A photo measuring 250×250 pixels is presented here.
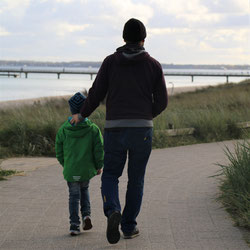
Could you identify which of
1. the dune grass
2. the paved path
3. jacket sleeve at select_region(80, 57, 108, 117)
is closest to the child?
jacket sleeve at select_region(80, 57, 108, 117)

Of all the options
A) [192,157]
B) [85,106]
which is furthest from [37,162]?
[85,106]

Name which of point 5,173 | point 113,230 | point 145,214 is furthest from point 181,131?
point 113,230

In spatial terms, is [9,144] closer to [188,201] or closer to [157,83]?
[188,201]

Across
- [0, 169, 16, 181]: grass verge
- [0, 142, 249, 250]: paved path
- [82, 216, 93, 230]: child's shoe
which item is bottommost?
[0, 169, 16, 181]: grass verge

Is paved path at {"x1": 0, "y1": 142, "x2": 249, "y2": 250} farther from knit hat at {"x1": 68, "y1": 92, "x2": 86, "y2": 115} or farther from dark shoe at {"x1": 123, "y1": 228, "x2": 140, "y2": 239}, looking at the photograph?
knit hat at {"x1": 68, "y1": 92, "x2": 86, "y2": 115}

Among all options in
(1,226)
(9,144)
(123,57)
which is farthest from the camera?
(9,144)

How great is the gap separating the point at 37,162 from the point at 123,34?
5752 millimetres

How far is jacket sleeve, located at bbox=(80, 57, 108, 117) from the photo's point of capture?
14.9 feet

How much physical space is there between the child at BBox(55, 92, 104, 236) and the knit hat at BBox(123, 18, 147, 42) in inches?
26.9

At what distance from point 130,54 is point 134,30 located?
8.2 inches

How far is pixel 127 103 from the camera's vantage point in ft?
14.8

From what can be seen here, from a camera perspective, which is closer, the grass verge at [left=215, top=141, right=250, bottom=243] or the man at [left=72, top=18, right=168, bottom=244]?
the man at [left=72, top=18, right=168, bottom=244]

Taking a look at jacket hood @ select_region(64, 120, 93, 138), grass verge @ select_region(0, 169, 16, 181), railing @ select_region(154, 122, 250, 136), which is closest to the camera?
jacket hood @ select_region(64, 120, 93, 138)

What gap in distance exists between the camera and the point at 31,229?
514cm
